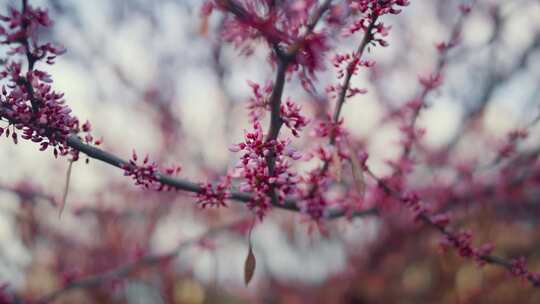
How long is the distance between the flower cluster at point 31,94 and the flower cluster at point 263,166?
2.02ft

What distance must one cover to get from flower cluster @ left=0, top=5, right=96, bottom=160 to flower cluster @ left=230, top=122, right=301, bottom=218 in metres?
0.61

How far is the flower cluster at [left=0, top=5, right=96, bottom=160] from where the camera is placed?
4.75 ft

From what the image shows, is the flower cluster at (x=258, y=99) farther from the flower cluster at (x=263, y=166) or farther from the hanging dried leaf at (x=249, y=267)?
the hanging dried leaf at (x=249, y=267)

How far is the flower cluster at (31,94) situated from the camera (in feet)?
4.75

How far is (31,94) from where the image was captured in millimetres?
1499

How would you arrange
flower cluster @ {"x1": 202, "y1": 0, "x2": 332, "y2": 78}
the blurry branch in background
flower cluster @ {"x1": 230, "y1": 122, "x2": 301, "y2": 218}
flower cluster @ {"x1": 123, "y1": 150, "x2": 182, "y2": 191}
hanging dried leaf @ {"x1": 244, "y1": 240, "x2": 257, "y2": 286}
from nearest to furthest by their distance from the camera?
flower cluster @ {"x1": 202, "y1": 0, "x2": 332, "y2": 78} < flower cluster @ {"x1": 230, "y1": 122, "x2": 301, "y2": 218} < flower cluster @ {"x1": 123, "y1": 150, "x2": 182, "y2": 191} < hanging dried leaf @ {"x1": 244, "y1": 240, "x2": 257, "y2": 286} < the blurry branch in background

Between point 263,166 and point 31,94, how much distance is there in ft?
2.66

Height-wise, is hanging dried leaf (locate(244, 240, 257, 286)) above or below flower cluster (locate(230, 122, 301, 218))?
below

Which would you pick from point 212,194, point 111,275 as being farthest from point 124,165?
point 111,275

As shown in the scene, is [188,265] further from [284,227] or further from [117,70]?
[117,70]

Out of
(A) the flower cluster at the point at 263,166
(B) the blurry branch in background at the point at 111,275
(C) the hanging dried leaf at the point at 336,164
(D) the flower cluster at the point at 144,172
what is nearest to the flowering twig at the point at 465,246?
(C) the hanging dried leaf at the point at 336,164

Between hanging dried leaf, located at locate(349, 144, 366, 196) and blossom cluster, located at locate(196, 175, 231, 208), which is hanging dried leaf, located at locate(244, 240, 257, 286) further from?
hanging dried leaf, located at locate(349, 144, 366, 196)

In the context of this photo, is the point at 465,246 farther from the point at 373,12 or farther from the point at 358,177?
the point at 373,12

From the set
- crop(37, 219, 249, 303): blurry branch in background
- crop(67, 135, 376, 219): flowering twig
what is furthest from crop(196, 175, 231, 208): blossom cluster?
crop(37, 219, 249, 303): blurry branch in background
